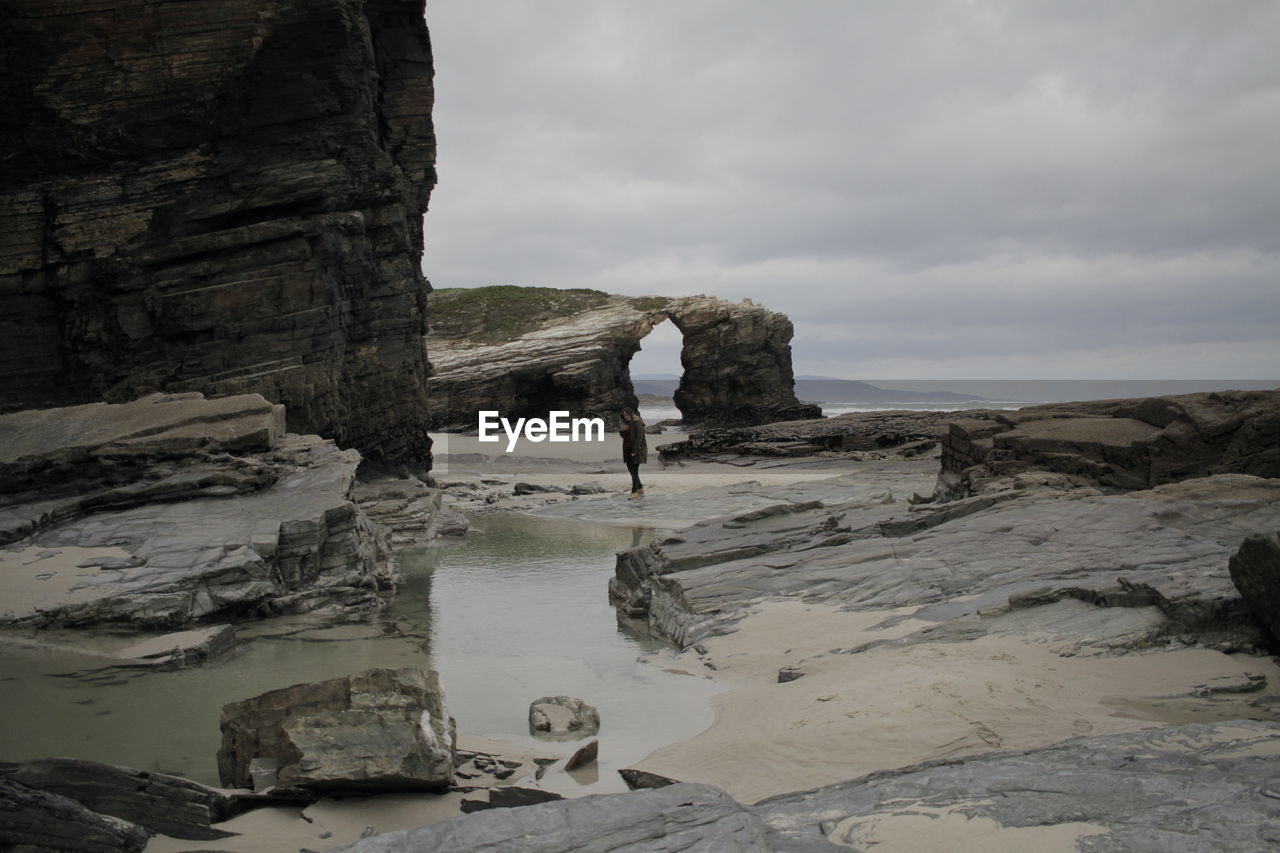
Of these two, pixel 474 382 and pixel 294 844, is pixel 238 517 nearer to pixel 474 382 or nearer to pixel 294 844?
pixel 294 844

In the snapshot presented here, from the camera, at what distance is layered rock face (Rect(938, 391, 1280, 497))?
11.1 metres

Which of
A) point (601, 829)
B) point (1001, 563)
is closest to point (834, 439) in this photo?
point (1001, 563)

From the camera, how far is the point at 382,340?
20.6 meters

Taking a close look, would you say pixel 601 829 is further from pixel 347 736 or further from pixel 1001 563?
pixel 1001 563

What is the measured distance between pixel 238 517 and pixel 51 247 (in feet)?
29.2

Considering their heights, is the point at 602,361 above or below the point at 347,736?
above

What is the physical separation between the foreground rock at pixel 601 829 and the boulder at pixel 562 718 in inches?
98.2

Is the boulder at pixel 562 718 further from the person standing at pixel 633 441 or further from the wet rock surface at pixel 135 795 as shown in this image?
the person standing at pixel 633 441

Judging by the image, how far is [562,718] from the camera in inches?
272

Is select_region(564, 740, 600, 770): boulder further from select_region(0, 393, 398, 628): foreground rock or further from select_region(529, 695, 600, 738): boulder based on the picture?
select_region(0, 393, 398, 628): foreground rock

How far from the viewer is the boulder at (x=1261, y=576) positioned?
6098mm

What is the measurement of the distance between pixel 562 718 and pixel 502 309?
46009 millimetres

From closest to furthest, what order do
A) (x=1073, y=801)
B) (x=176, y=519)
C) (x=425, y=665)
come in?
(x=1073, y=801), (x=425, y=665), (x=176, y=519)

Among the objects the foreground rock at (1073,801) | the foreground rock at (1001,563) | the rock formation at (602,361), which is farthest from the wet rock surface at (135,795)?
the rock formation at (602,361)
